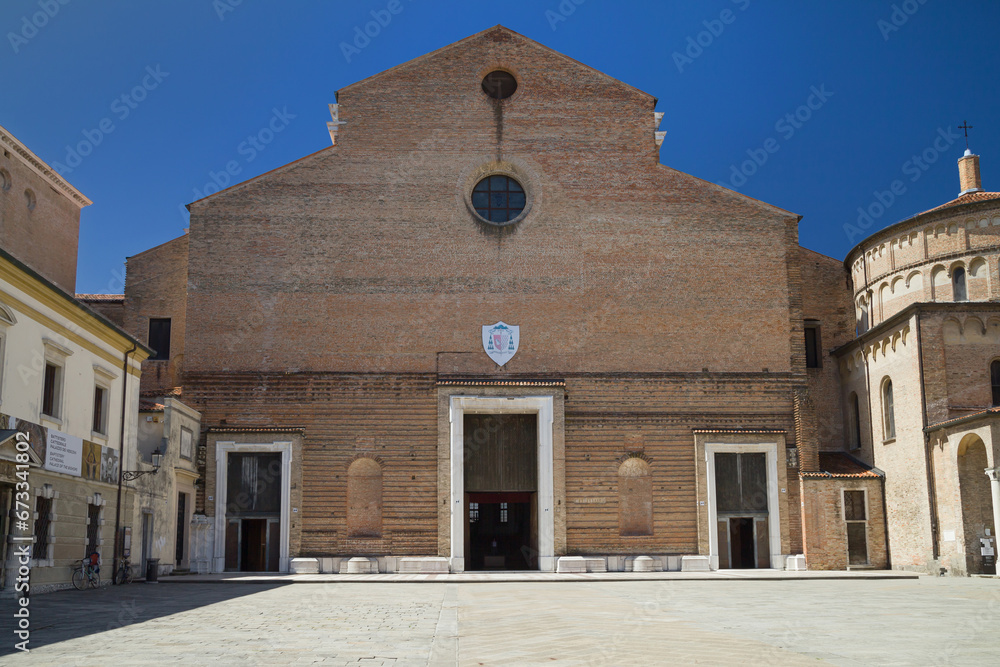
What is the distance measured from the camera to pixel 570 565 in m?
29.5

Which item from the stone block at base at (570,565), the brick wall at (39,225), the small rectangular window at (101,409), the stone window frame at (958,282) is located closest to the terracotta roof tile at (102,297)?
the brick wall at (39,225)

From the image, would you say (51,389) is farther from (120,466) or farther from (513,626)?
(513,626)

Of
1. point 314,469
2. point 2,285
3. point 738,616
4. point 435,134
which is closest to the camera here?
point 738,616

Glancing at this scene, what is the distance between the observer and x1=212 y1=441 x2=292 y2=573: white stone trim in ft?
98.3

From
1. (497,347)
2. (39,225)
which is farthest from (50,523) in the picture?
(39,225)

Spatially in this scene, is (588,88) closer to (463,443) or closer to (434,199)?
(434,199)

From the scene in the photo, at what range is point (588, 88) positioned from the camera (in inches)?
1334

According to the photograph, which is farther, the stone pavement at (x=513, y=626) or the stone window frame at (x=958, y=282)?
the stone window frame at (x=958, y=282)

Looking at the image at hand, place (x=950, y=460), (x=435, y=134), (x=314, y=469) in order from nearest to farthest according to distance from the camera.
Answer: (x=950, y=460), (x=314, y=469), (x=435, y=134)

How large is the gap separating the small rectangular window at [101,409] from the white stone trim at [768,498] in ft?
59.8

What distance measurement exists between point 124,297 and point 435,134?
40.2 feet

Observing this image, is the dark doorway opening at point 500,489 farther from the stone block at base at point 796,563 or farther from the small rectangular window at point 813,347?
the small rectangular window at point 813,347

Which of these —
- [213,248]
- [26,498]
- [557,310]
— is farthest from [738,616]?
[213,248]

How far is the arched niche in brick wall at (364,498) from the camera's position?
100 ft
